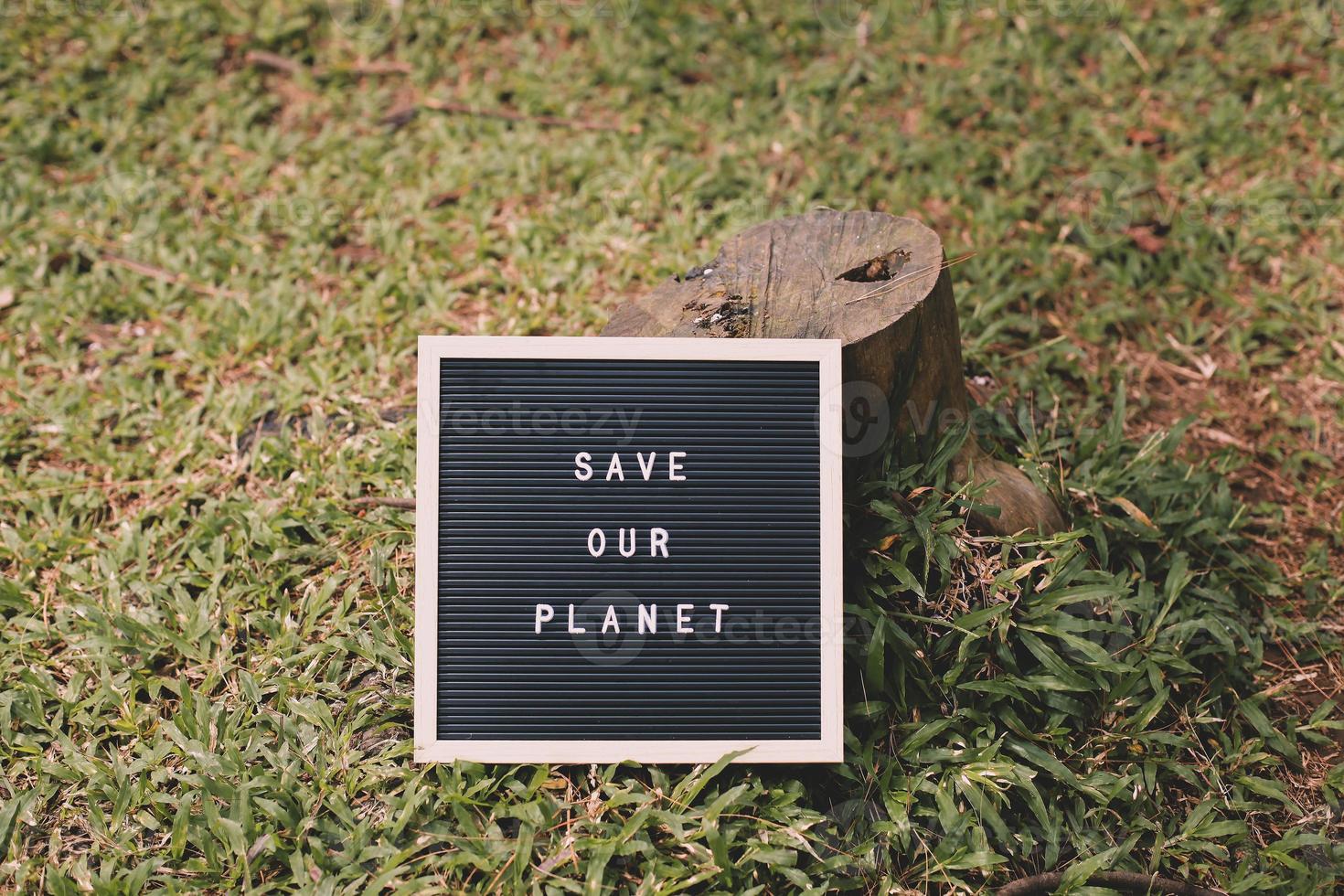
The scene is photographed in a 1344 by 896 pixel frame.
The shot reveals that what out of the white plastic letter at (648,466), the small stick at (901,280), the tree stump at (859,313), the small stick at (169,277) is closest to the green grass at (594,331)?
the small stick at (169,277)

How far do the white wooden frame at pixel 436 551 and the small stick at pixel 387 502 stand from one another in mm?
543

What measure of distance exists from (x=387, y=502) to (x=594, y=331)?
86 centimetres

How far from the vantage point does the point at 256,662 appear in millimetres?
2469

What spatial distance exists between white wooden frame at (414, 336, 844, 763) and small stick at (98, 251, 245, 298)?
162 cm

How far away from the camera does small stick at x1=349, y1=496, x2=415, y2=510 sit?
8.87ft

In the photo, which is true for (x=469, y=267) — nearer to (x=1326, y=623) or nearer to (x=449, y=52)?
(x=449, y=52)

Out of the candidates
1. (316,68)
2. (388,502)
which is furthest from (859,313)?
(316,68)

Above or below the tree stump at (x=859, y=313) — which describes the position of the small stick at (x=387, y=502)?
below

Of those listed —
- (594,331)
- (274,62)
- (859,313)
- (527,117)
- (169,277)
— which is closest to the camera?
(859,313)

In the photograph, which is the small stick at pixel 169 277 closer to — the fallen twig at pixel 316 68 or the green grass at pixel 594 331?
the green grass at pixel 594 331

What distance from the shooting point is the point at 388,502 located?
8.91ft

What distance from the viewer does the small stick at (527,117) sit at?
4.02 m

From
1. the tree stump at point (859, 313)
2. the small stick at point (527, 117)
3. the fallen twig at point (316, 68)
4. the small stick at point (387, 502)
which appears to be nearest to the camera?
the tree stump at point (859, 313)

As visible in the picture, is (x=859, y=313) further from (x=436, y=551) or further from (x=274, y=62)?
(x=274, y=62)
